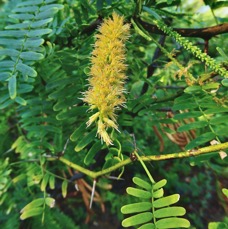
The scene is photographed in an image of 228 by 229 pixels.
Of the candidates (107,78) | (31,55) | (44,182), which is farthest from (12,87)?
(44,182)

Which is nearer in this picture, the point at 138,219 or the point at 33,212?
the point at 138,219

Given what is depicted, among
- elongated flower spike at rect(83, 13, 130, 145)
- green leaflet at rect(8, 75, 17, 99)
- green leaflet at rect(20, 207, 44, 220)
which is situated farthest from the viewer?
green leaflet at rect(20, 207, 44, 220)

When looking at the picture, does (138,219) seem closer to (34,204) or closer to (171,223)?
(171,223)

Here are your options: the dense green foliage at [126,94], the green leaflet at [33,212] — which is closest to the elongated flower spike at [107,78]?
the dense green foliage at [126,94]

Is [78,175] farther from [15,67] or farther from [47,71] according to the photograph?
[15,67]

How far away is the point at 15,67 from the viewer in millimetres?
575

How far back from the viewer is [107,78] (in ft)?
1.47

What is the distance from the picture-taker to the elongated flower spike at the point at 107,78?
44 cm

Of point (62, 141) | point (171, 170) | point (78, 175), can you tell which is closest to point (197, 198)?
point (171, 170)

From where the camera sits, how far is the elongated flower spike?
1.43 feet

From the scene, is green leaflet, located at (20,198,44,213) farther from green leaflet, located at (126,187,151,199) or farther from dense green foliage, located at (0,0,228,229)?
green leaflet, located at (126,187,151,199)

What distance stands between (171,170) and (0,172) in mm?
1305

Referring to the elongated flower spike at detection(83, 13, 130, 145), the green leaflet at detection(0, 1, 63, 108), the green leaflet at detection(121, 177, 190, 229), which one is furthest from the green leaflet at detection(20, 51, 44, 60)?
the green leaflet at detection(121, 177, 190, 229)

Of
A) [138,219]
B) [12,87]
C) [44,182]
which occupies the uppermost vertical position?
[12,87]
